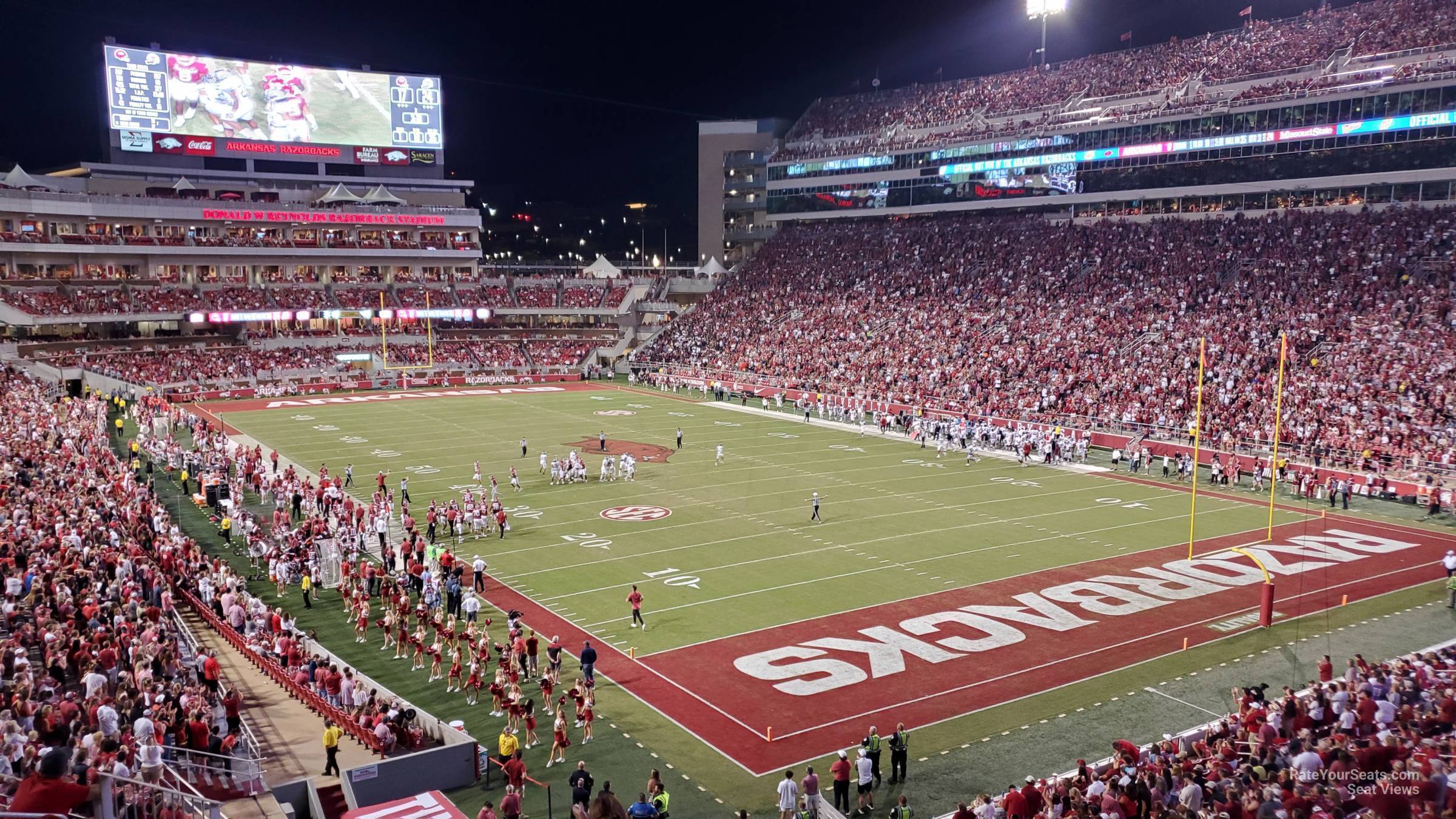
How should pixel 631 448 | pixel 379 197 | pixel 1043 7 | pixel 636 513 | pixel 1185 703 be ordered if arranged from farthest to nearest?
pixel 379 197 < pixel 1043 7 < pixel 631 448 < pixel 636 513 < pixel 1185 703

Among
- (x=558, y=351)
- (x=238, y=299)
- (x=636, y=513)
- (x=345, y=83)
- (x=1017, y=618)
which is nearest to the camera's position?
(x=1017, y=618)

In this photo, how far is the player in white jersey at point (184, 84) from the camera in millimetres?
63188

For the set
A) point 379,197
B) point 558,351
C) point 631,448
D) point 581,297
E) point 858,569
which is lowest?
point 858,569

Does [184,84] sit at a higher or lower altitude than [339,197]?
higher

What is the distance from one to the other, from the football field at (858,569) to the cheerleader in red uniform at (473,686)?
166 centimetres

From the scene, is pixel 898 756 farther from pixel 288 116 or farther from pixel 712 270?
pixel 712 270

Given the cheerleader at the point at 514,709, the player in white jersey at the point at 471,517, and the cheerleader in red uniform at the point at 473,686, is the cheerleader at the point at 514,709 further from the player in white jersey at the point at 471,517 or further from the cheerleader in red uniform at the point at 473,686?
the player in white jersey at the point at 471,517

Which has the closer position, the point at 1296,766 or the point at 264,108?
the point at 1296,766

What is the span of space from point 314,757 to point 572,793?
3483 millimetres

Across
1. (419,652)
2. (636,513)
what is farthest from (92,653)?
(636,513)

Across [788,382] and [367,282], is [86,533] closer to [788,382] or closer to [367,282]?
[788,382]

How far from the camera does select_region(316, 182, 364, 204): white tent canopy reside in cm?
6988

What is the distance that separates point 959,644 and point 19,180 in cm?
6752

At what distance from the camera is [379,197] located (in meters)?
72.4
